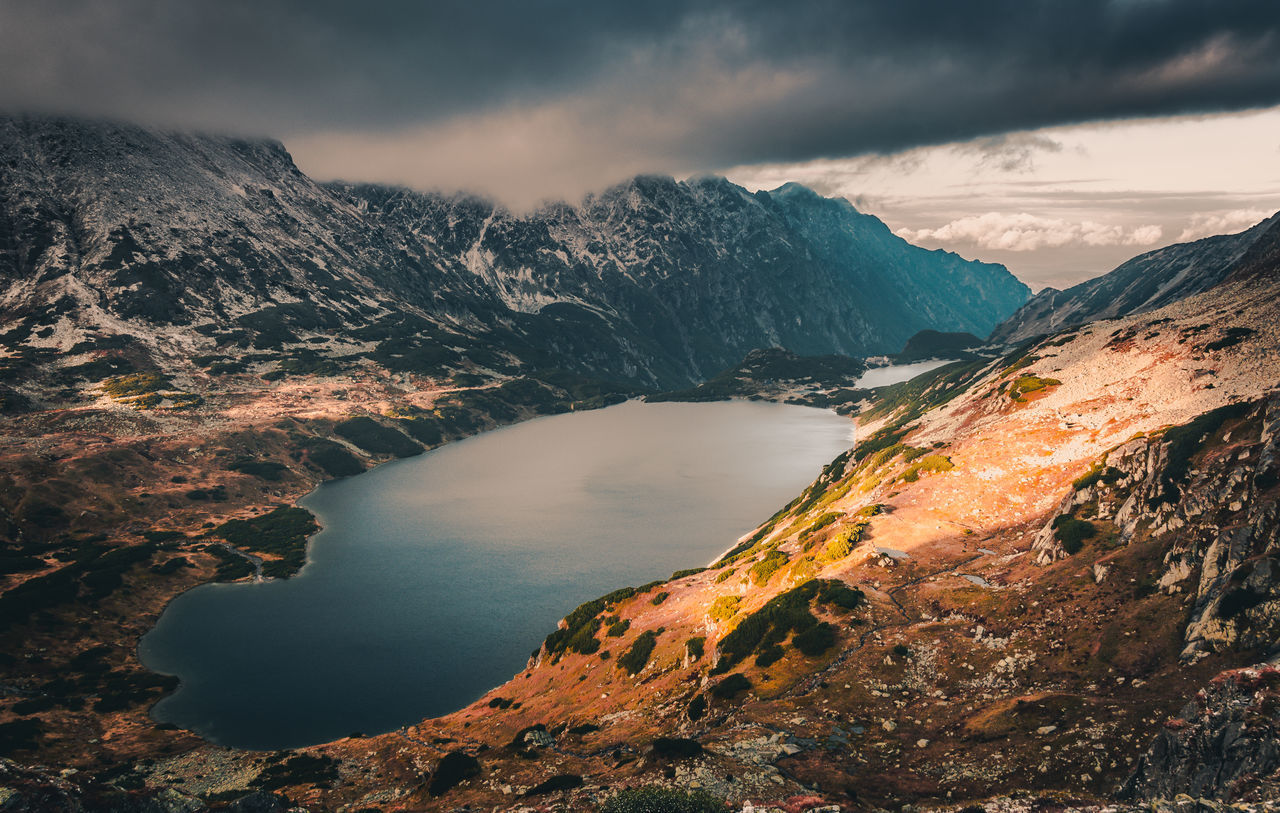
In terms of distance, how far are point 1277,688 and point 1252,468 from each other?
21.6 meters

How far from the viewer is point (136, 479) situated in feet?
591

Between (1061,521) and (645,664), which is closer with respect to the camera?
(1061,521)

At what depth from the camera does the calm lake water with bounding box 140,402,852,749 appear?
281ft

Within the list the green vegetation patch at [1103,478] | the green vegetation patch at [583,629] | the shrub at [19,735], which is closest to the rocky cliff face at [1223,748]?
the green vegetation patch at [1103,478]

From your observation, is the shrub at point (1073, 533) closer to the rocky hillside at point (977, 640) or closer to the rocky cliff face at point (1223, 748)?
the rocky hillside at point (977, 640)

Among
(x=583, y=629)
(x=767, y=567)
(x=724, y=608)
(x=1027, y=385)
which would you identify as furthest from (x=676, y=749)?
(x=1027, y=385)

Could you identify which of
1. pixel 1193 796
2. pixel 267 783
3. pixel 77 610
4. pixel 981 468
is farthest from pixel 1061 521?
pixel 77 610

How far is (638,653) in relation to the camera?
6128 cm

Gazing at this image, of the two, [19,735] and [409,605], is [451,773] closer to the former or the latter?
[19,735]

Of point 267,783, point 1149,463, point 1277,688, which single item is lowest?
point 267,783

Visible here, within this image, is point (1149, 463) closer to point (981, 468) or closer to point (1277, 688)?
point (981, 468)

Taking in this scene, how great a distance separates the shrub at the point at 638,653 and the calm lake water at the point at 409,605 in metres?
33.3

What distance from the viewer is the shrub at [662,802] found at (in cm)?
2919

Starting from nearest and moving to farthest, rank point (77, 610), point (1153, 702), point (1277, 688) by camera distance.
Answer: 1. point (1277, 688)
2. point (1153, 702)
3. point (77, 610)
